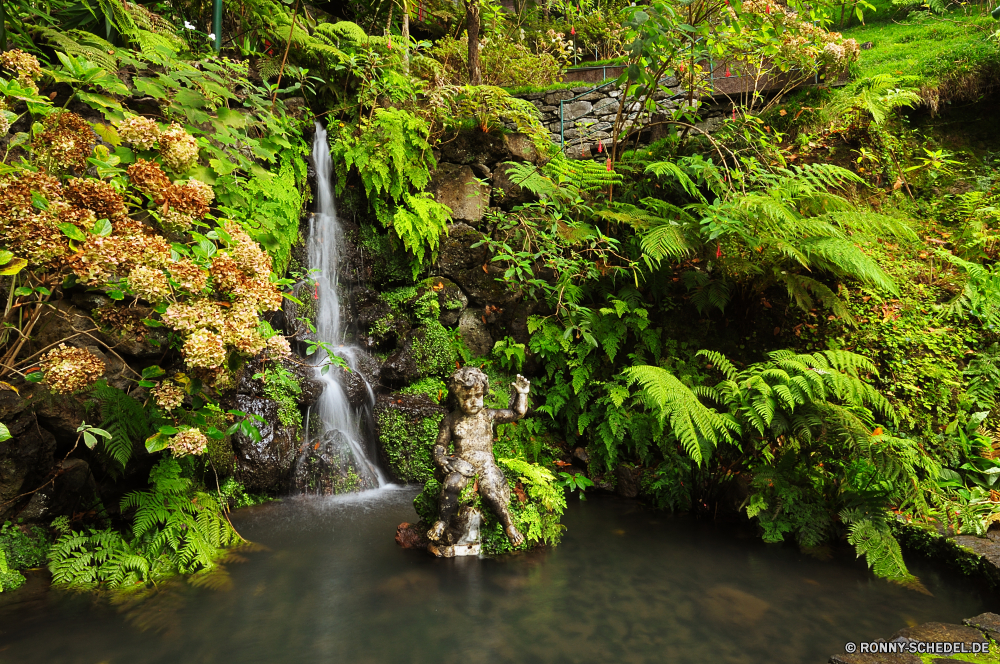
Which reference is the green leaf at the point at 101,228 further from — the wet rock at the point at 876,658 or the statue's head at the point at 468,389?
the wet rock at the point at 876,658

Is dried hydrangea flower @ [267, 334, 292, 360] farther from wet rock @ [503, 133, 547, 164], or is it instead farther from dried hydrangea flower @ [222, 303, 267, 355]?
wet rock @ [503, 133, 547, 164]

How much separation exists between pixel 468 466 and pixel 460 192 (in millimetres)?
4043

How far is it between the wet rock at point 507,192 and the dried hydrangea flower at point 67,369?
16.3 ft

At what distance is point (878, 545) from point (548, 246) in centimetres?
405

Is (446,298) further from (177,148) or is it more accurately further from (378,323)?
(177,148)

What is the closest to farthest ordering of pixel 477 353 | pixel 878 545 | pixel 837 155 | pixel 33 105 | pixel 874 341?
1. pixel 33 105
2. pixel 878 545
3. pixel 874 341
4. pixel 477 353
5. pixel 837 155

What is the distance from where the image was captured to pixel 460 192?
7.10 meters

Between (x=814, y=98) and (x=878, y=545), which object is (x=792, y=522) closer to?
(x=878, y=545)

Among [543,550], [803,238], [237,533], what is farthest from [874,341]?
[237,533]

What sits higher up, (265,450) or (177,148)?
(177,148)

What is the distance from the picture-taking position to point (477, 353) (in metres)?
6.74

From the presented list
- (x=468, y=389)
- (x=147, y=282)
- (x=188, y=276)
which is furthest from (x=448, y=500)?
(x=147, y=282)

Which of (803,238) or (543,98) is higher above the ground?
(543,98)

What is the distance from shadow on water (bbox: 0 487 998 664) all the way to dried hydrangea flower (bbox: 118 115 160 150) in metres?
2.75
